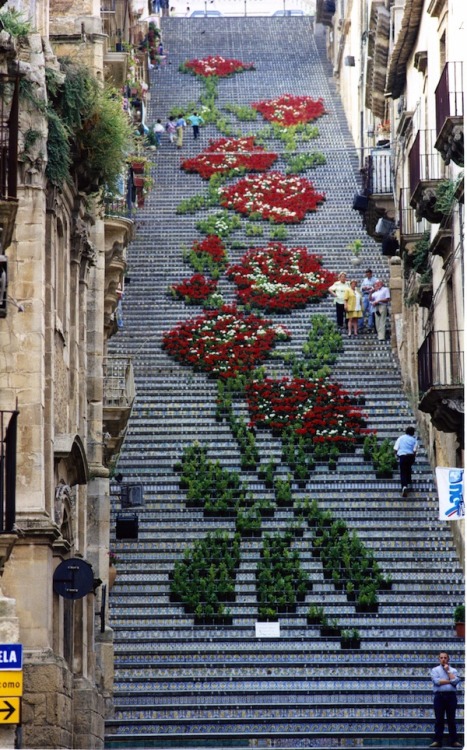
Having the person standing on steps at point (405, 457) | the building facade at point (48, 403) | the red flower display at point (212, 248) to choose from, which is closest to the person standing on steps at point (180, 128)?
the red flower display at point (212, 248)

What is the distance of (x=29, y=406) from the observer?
21.6 meters

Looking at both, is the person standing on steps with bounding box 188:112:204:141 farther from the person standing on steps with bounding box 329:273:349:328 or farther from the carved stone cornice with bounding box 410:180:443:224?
the carved stone cornice with bounding box 410:180:443:224

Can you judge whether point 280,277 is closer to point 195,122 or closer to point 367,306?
point 367,306

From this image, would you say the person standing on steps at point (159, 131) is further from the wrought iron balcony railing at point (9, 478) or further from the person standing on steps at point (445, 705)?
the wrought iron balcony railing at point (9, 478)

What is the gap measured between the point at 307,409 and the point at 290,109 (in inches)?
907

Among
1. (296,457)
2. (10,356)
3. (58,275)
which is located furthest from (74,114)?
(296,457)

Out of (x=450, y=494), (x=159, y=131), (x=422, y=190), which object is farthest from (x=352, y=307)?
(x=450, y=494)

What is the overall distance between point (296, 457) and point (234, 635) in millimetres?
6674

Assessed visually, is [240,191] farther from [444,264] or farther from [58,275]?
[58,275]

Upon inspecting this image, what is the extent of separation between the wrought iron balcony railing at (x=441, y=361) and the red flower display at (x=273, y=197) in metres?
18.0

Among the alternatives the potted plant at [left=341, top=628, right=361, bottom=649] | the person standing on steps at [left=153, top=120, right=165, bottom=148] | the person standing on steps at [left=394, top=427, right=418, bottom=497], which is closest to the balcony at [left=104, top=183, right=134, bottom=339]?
the person standing on steps at [left=394, top=427, right=418, bottom=497]

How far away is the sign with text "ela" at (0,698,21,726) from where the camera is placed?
1848 centimetres

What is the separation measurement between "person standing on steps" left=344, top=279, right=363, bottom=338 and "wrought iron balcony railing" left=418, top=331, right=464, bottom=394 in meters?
10.2

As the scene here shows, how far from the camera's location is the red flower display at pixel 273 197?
48.4 meters
